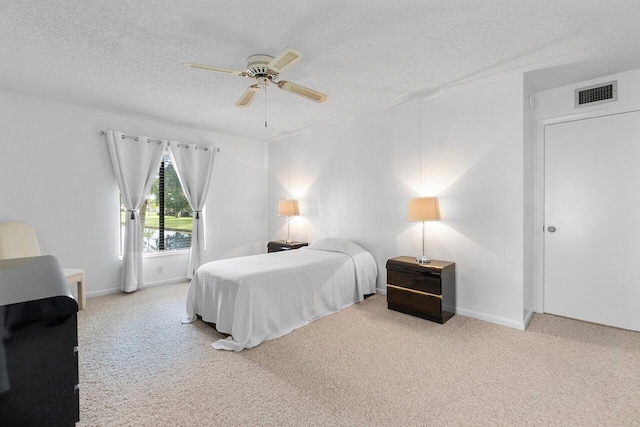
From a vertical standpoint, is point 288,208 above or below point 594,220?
above

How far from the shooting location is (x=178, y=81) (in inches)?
130

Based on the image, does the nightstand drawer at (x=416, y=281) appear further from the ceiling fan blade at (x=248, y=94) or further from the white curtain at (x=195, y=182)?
the white curtain at (x=195, y=182)

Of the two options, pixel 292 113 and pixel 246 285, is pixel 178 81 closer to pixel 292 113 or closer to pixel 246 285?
pixel 292 113

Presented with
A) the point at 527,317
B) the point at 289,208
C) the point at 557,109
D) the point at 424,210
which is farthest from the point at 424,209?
the point at 289,208

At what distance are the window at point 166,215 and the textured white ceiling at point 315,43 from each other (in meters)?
1.52

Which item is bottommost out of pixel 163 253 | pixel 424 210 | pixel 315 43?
pixel 163 253

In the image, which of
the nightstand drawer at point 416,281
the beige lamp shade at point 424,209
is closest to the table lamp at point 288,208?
the nightstand drawer at point 416,281

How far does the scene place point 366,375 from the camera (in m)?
2.30

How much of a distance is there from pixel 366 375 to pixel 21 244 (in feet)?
12.9

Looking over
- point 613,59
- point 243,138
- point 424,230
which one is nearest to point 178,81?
point 243,138

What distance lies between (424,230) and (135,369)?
127 inches

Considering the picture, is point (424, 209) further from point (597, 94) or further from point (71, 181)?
point (71, 181)

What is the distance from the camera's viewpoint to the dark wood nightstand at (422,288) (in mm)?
3289

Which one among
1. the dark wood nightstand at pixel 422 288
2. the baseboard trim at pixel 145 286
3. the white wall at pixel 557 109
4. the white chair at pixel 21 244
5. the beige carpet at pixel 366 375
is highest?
the white wall at pixel 557 109
